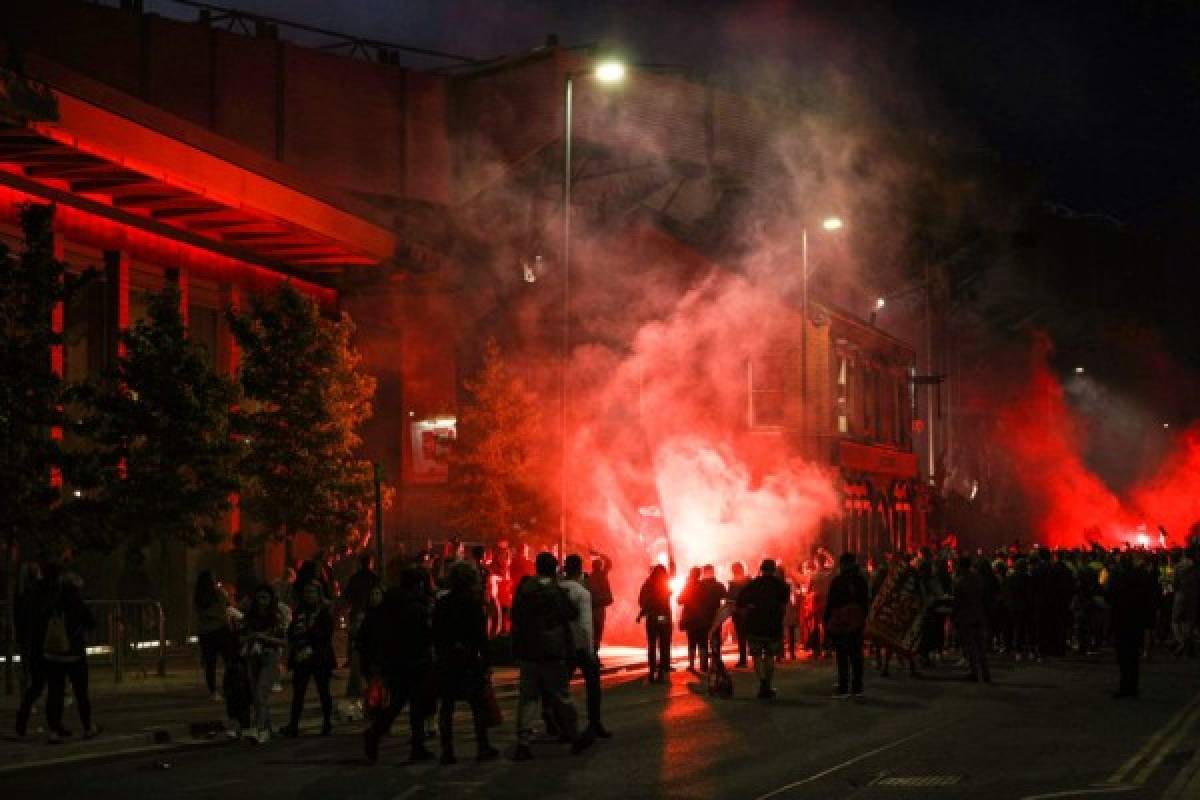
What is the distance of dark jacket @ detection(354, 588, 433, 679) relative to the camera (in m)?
13.4

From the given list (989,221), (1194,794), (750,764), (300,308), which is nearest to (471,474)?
(300,308)

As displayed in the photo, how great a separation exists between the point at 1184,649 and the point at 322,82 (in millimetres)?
34441

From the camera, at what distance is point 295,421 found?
30828mm

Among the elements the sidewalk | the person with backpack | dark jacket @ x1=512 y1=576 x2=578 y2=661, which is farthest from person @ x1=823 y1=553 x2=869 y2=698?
the person with backpack

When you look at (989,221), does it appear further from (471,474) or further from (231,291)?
(231,291)

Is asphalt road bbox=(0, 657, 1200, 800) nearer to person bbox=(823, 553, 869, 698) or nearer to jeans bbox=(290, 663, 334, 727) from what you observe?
jeans bbox=(290, 663, 334, 727)

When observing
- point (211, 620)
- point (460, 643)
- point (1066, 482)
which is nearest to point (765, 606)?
point (211, 620)

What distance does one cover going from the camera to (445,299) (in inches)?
2025

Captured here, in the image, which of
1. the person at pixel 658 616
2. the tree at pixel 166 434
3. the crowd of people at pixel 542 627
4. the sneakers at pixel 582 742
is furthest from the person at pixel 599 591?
the sneakers at pixel 582 742

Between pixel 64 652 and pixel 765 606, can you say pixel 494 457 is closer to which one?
pixel 765 606

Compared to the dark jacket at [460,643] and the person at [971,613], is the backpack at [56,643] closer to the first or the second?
the dark jacket at [460,643]

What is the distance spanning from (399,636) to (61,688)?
364cm

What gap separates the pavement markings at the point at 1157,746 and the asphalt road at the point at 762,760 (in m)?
0.02

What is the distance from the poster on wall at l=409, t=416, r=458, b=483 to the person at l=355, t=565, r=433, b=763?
1254 inches
